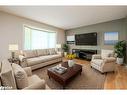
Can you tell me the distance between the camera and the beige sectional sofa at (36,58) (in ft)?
11.8

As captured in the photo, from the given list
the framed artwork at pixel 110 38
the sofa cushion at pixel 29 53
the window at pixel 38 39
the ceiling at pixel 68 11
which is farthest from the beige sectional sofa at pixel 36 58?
the framed artwork at pixel 110 38

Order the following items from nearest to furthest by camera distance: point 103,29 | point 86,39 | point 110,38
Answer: point 110,38 < point 103,29 < point 86,39

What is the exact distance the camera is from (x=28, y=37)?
5125 millimetres

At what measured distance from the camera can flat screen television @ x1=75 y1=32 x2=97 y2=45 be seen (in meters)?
5.65

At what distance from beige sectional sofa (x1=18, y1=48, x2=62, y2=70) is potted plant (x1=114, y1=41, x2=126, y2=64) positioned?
304 centimetres

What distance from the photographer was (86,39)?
238 inches

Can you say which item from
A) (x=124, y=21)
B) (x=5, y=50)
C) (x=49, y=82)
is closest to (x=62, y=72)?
(x=49, y=82)

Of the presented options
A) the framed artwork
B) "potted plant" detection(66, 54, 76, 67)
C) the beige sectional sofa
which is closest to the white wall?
the beige sectional sofa

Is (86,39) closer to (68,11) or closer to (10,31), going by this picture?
(68,11)

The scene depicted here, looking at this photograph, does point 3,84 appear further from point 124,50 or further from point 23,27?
point 124,50

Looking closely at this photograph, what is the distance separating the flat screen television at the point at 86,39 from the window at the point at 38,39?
1.78m

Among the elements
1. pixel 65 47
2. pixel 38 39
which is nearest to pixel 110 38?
pixel 65 47

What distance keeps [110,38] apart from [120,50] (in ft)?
3.04

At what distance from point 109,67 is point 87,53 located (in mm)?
2464
